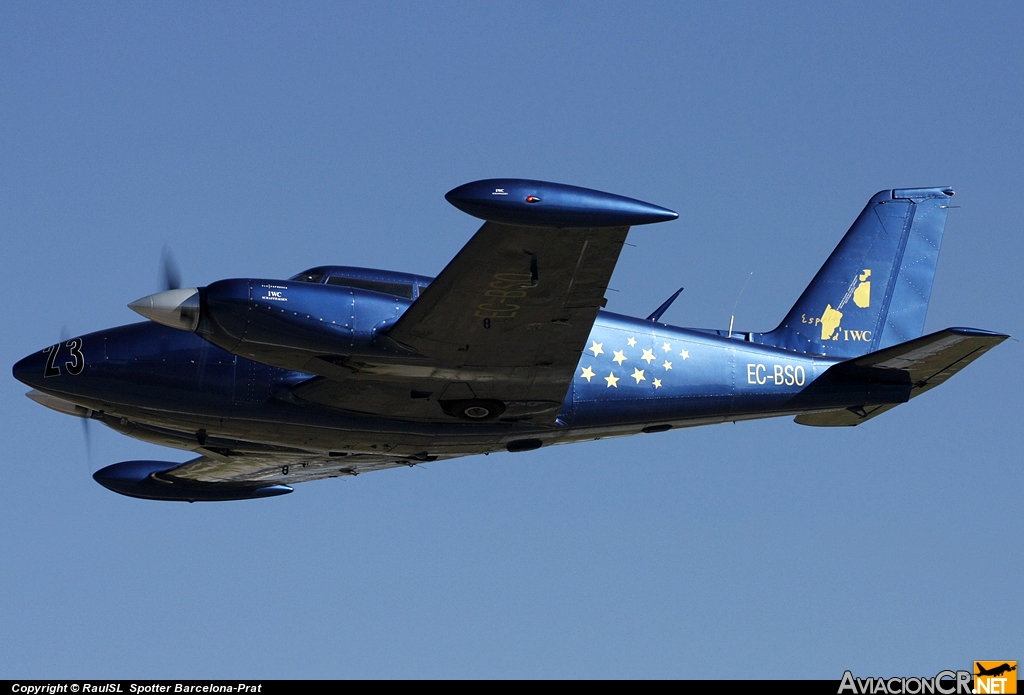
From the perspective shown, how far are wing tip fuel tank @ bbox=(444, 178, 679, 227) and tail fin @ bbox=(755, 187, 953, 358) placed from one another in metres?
9.11

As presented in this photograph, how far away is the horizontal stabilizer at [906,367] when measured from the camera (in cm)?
2254

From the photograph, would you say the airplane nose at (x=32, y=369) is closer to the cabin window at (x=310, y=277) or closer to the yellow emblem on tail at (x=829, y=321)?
the cabin window at (x=310, y=277)

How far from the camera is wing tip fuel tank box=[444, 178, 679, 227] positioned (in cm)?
1709

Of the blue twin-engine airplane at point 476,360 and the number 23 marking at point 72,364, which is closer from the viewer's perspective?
the blue twin-engine airplane at point 476,360

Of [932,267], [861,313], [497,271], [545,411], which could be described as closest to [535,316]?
[497,271]

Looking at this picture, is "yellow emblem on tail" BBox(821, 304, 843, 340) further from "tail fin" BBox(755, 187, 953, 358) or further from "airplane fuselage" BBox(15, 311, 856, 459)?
→ "airplane fuselage" BBox(15, 311, 856, 459)

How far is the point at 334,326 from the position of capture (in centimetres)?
1973

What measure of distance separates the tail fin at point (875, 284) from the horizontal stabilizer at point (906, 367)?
1845mm

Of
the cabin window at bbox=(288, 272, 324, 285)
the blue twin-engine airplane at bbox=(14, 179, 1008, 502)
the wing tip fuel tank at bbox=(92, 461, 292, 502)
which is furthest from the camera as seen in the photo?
the wing tip fuel tank at bbox=(92, 461, 292, 502)

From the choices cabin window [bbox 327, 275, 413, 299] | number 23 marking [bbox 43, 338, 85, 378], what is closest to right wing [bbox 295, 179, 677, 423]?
cabin window [bbox 327, 275, 413, 299]

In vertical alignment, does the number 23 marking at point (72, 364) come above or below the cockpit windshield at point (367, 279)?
below

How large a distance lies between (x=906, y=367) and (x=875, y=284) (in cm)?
405

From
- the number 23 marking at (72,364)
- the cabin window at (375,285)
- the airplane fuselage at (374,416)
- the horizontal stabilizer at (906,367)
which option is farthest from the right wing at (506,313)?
the horizontal stabilizer at (906,367)

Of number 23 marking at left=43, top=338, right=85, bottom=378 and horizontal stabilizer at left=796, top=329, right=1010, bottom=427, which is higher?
horizontal stabilizer at left=796, top=329, right=1010, bottom=427
